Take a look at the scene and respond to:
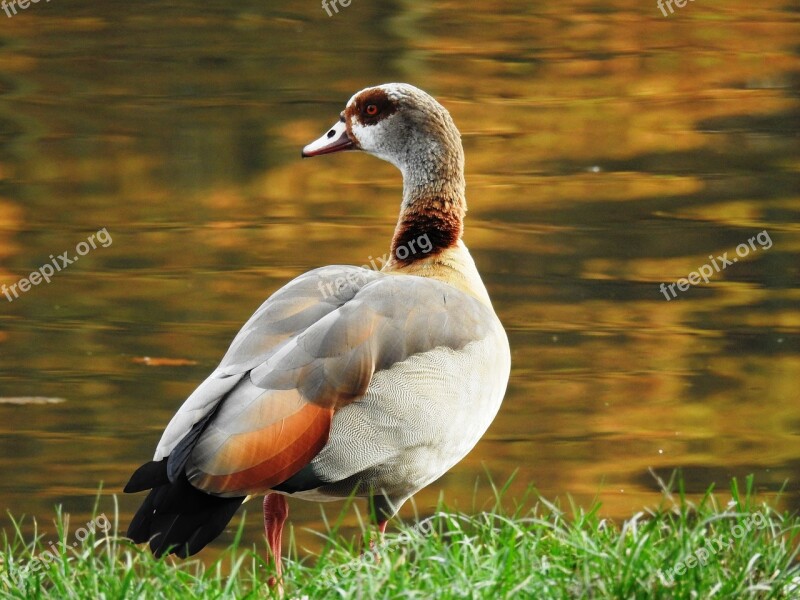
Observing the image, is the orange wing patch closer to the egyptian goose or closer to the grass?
the egyptian goose

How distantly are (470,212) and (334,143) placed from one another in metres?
4.22

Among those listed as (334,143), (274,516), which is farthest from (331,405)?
(334,143)

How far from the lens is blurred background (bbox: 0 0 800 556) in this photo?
23.9ft

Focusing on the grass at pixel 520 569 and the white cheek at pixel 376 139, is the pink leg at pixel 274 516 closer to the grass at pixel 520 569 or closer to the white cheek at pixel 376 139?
the grass at pixel 520 569

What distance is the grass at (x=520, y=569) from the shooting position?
3.62 m

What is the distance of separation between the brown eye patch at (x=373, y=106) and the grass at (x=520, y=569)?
1940 mm

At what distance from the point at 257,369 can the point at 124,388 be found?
3.42 metres

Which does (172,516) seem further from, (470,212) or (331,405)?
(470,212)

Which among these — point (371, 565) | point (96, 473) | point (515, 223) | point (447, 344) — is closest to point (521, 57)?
point (515, 223)

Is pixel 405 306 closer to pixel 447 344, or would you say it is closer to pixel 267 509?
pixel 447 344

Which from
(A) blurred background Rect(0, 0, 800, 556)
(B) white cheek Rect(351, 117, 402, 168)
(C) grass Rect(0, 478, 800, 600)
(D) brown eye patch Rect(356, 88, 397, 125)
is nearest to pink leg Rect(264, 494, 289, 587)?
(C) grass Rect(0, 478, 800, 600)

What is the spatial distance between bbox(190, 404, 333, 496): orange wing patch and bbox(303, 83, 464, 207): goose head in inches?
55.5

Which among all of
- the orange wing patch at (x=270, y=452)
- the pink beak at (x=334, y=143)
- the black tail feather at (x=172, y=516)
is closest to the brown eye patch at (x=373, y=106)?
the pink beak at (x=334, y=143)

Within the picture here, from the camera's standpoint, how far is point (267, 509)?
184 inches
